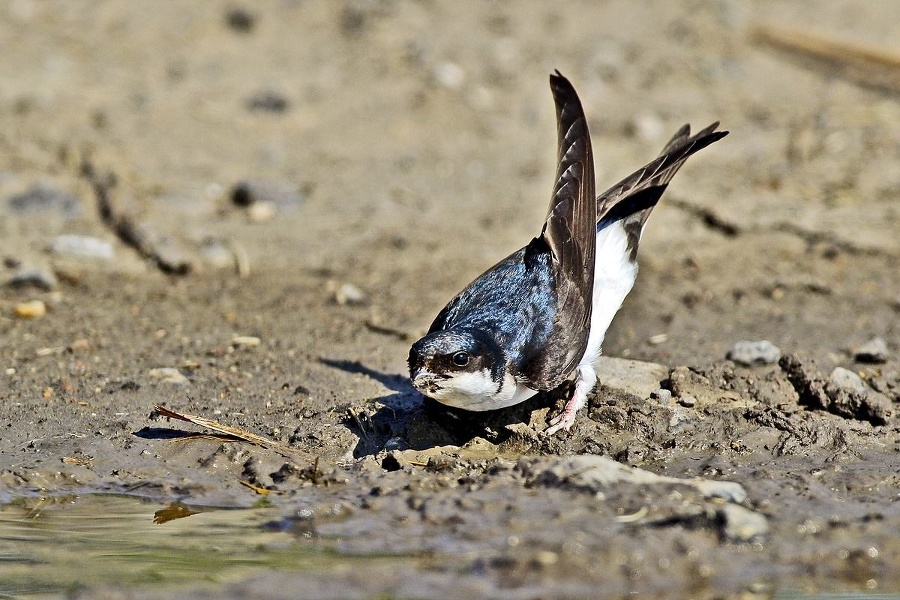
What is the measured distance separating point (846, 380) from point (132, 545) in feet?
9.74

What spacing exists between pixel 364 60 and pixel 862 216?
4.10 meters

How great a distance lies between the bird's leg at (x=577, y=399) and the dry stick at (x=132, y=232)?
107 inches

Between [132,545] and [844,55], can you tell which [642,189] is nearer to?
[132,545]

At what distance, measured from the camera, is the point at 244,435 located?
463 cm

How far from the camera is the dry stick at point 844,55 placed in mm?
9188

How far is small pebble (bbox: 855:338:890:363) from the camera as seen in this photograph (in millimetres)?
5539

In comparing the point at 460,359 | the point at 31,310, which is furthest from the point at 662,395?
the point at 31,310

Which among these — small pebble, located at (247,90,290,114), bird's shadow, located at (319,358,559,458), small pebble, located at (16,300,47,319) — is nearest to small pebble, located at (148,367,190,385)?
bird's shadow, located at (319,358,559,458)

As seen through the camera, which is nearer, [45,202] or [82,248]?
[82,248]

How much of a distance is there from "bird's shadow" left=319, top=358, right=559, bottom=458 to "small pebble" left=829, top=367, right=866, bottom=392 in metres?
1.18

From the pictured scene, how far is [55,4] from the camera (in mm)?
10031

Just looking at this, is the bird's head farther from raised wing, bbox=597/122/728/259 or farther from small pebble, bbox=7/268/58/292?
small pebble, bbox=7/268/58/292

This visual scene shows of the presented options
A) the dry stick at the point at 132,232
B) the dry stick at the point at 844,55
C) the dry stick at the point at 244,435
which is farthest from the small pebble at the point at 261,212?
the dry stick at the point at 844,55

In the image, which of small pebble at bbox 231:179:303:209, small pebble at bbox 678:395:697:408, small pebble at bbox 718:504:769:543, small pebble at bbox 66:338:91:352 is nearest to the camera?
small pebble at bbox 718:504:769:543
